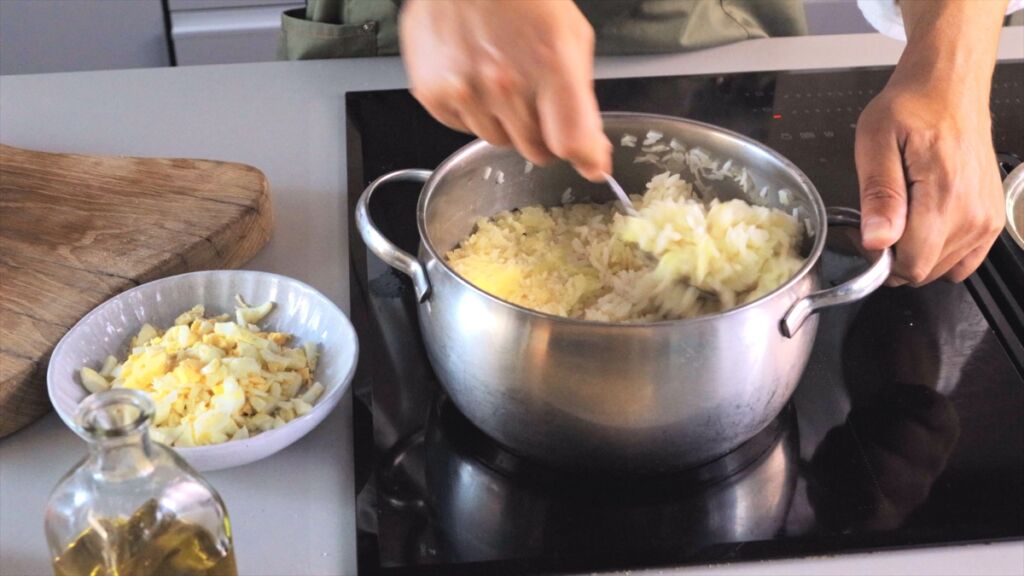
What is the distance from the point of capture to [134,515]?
595mm

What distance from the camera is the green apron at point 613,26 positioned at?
127cm

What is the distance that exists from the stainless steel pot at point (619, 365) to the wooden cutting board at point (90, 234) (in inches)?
8.6

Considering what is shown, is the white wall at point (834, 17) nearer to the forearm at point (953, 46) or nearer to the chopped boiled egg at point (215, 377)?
the forearm at point (953, 46)

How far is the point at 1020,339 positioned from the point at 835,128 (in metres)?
0.36

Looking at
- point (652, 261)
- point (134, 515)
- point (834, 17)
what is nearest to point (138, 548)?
point (134, 515)

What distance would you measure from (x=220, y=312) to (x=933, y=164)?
0.59 metres

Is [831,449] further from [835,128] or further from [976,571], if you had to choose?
[835,128]

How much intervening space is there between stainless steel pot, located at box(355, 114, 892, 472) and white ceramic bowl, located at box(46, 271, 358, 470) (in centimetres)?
9

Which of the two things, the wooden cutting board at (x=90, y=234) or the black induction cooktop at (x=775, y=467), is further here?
the wooden cutting board at (x=90, y=234)

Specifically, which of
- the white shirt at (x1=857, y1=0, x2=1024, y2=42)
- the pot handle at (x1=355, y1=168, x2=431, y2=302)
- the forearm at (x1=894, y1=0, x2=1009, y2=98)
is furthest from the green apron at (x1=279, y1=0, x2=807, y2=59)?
the pot handle at (x1=355, y1=168, x2=431, y2=302)

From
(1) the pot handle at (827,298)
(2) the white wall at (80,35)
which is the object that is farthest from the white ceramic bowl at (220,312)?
(2) the white wall at (80,35)

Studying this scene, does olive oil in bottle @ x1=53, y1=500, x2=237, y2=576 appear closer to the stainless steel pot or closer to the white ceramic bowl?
the white ceramic bowl

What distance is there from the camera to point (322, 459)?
0.79 metres

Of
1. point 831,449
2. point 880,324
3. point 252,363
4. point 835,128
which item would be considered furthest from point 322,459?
point 835,128
